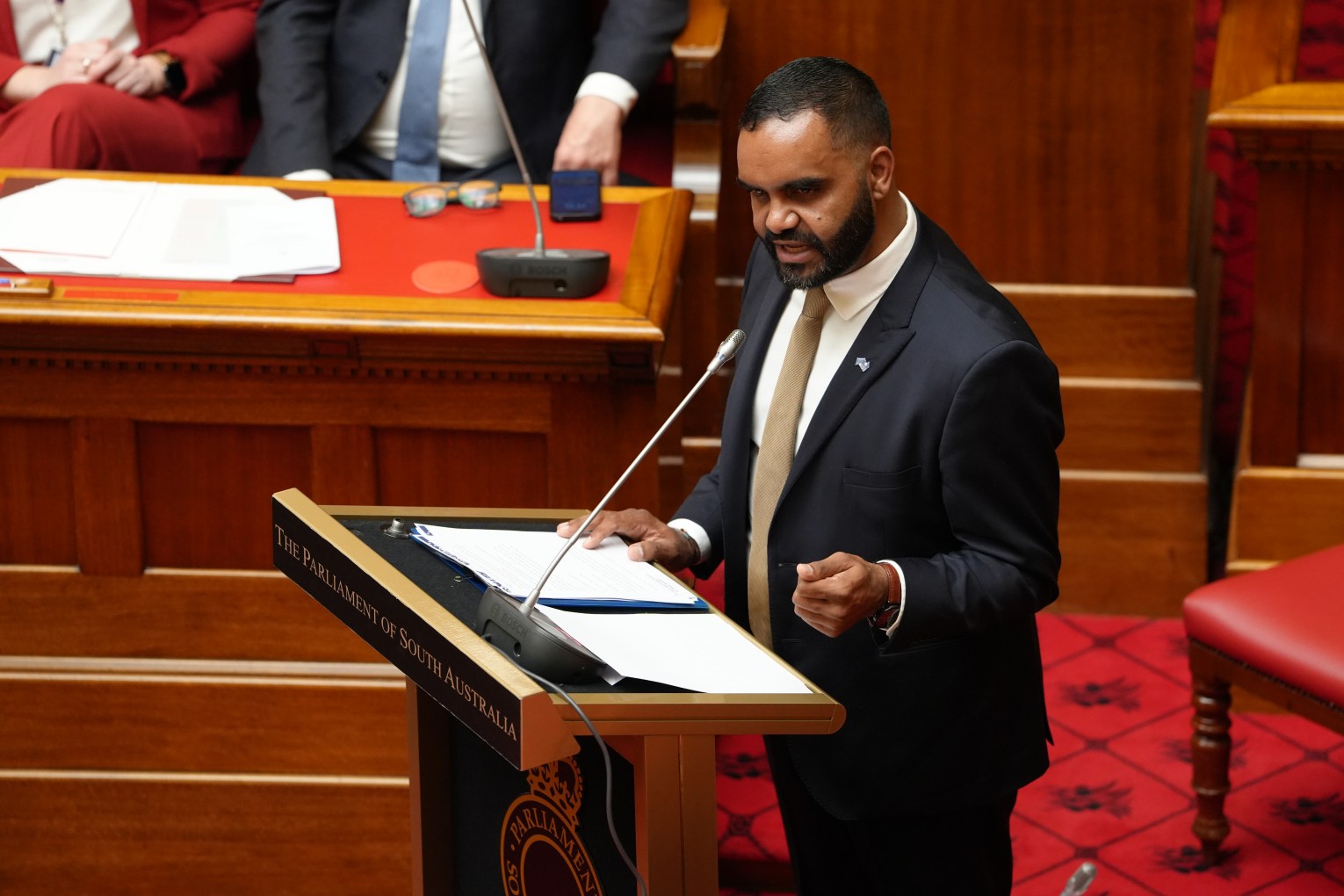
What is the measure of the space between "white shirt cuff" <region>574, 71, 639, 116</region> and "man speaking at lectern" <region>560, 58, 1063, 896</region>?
3.36ft

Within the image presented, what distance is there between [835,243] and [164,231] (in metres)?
1.20

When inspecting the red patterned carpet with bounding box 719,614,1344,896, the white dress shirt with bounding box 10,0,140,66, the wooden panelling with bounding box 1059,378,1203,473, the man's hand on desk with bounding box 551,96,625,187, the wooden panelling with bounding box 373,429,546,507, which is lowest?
the red patterned carpet with bounding box 719,614,1344,896

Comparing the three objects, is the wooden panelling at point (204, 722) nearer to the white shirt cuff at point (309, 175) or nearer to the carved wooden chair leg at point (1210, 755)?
the white shirt cuff at point (309, 175)

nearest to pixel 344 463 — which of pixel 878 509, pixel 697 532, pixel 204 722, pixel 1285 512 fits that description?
pixel 204 722

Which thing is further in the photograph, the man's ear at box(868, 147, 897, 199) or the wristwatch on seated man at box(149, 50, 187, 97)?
the wristwatch on seated man at box(149, 50, 187, 97)

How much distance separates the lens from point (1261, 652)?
226 cm

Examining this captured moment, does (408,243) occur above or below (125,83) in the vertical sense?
below

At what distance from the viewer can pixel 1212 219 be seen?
300 cm

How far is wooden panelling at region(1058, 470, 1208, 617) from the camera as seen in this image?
9.77 ft

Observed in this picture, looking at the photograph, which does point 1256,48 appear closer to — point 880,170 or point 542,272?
point 542,272

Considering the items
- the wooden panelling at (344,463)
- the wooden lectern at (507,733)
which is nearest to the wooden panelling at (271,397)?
the wooden panelling at (344,463)

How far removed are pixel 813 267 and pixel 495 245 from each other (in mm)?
898

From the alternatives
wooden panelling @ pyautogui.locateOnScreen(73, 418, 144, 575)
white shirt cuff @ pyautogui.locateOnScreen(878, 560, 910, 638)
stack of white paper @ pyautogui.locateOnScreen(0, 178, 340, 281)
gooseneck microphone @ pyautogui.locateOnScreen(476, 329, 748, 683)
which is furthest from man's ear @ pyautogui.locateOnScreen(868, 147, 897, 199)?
wooden panelling @ pyautogui.locateOnScreen(73, 418, 144, 575)

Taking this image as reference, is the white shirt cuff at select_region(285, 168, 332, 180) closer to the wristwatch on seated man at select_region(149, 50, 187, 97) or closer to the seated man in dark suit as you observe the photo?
the seated man in dark suit
